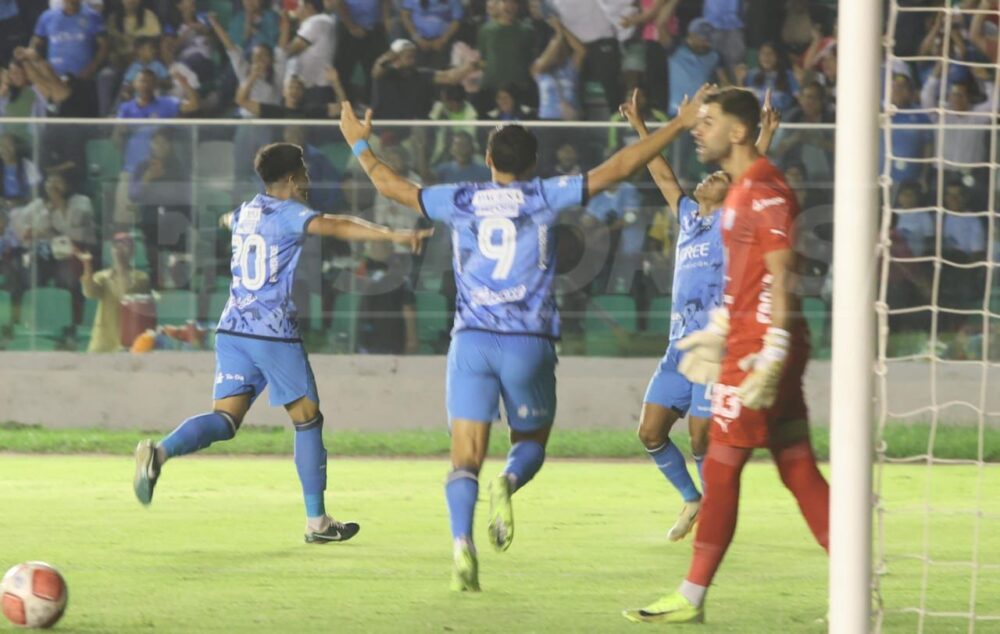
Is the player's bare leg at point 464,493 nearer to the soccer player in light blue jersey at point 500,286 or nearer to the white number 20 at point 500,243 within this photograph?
the soccer player in light blue jersey at point 500,286

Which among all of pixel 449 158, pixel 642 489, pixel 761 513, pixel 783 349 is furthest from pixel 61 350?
pixel 783 349

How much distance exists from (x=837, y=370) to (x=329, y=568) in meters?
3.36

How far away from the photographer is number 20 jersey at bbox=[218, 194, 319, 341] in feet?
29.1

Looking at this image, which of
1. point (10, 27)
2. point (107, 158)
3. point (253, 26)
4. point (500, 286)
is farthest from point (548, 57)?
point (500, 286)

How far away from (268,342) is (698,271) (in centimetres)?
226

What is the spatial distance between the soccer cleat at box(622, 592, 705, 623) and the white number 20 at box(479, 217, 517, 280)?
1.71 meters

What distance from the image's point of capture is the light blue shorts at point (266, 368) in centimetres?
888

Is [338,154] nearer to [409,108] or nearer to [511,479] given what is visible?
[409,108]

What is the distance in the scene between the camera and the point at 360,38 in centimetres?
1684

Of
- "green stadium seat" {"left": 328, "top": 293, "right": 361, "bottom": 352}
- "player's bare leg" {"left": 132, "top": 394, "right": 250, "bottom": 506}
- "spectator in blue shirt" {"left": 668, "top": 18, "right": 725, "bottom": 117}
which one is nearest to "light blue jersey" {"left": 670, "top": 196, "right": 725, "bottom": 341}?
"player's bare leg" {"left": 132, "top": 394, "right": 250, "bottom": 506}

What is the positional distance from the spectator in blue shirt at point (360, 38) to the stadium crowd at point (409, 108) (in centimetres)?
2

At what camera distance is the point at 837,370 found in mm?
5090

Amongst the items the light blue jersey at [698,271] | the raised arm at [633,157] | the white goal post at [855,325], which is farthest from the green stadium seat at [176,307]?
the white goal post at [855,325]

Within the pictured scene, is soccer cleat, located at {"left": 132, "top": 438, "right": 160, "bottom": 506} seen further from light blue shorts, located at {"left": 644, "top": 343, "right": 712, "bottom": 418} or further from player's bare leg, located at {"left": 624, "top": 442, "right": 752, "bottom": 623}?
player's bare leg, located at {"left": 624, "top": 442, "right": 752, "bottom": 623}
